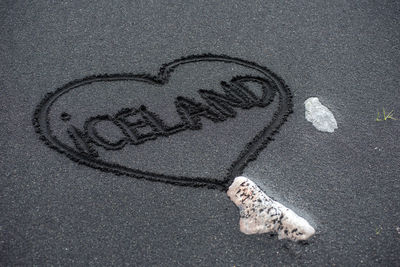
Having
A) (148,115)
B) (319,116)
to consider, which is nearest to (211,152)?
(148,115)

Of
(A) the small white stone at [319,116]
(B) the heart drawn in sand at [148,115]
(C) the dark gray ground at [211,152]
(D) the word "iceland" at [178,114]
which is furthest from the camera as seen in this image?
(A) the small white stone at [319,116]

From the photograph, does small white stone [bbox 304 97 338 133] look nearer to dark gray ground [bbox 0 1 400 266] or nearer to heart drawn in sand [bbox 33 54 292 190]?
dark gray ground [bbox 0 1 400 266]

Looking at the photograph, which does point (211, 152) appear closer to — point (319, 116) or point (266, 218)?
point (266, 218)

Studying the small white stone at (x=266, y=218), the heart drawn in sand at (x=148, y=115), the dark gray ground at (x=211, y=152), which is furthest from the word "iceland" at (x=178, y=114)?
the small white stone at (x=266, y=218)

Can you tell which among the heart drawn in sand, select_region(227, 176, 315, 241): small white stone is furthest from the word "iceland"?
select_region(227, 176, 315, 241): small white stone

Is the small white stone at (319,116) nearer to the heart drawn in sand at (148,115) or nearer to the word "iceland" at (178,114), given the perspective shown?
the heart drawn in sand at (148,115)

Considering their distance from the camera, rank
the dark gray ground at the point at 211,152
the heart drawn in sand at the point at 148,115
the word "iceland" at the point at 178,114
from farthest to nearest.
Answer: the word "iceland" at the point at 178,114 < the heart drawn in sand at the point at 148,115 < the dark gray ground at the point at 211,152

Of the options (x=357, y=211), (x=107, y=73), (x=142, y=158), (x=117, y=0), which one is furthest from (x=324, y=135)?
(x=117, y=0)
